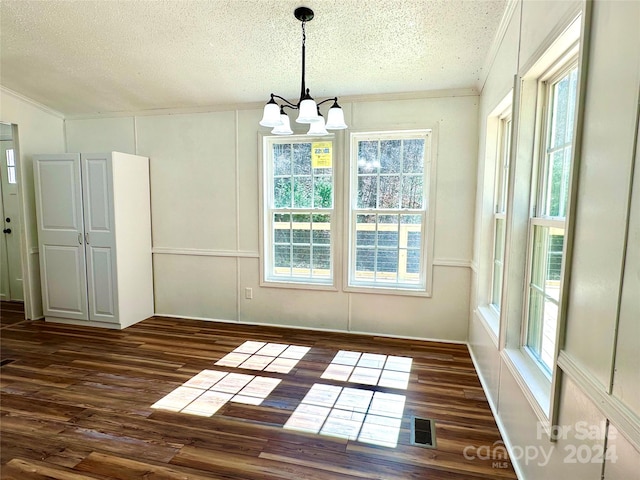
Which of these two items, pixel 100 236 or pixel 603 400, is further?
pixel 100 236

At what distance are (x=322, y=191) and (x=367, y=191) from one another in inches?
19.0

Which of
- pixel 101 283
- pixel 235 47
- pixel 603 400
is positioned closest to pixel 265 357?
pixel 101 283

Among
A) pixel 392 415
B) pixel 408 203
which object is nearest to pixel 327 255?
pixel 408 203

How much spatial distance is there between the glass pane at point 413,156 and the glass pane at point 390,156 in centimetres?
7

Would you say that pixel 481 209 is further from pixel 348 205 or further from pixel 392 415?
pixel 392 415

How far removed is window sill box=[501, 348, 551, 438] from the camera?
141 cm

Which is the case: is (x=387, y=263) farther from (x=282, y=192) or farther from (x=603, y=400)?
(x=603, y=400)

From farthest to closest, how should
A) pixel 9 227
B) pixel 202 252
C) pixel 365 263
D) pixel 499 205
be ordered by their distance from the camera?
pixel 9 227 < pixel 202 252 < pixel 365 263 < pixel 499 205

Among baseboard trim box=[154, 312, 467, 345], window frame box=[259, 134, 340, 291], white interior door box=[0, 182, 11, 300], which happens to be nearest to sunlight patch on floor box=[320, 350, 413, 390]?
baseboard trim box=[154, 312, 467, 345]

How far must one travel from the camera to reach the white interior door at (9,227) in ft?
15.4

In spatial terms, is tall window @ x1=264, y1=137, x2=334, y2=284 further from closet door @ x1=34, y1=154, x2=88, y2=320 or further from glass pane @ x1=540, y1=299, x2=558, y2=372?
glass pane @ x1=540, y1=299, x2=558, y2=372

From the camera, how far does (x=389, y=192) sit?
3.49 meters

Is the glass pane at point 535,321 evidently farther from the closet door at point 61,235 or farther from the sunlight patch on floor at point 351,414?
the closet door at point 61,235

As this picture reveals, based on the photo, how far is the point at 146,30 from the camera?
2.56 m
